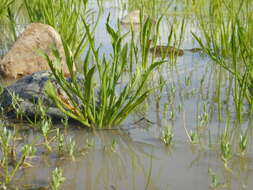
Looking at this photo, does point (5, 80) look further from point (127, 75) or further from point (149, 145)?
point (149, 145)

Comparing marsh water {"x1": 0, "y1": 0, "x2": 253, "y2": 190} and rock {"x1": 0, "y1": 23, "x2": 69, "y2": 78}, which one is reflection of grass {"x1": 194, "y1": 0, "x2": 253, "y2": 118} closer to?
marsh water {"x1": 0, "y1": 0, "x2": 253, "y2": 190}

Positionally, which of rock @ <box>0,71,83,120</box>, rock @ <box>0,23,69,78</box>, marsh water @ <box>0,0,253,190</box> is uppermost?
rock @ <box>0,23,69,78</box>

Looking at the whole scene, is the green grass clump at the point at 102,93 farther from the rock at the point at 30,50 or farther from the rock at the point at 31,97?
the rock at the point at 30,50

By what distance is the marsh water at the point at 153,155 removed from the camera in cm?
159

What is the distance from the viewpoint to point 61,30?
3703 millimetres

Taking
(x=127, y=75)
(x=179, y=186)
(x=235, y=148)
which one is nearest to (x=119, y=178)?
(x=179, y=186)

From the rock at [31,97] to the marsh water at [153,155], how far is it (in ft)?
0.67

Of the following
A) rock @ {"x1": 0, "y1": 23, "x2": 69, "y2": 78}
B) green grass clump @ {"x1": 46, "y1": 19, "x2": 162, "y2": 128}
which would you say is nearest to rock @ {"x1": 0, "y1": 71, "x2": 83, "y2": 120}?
green grass clump @ {"x1": 46, "y1": 19, "x2": 162, "y2": 128}

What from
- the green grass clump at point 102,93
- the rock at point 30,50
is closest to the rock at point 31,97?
the green grass clump at point 102,93

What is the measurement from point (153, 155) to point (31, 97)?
0.96 meters

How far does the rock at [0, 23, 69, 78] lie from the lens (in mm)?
3462

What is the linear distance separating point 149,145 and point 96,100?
0.54m

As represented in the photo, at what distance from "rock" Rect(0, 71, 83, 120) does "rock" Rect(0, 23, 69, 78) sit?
88 centimetres

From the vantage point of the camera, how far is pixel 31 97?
2.46 m
